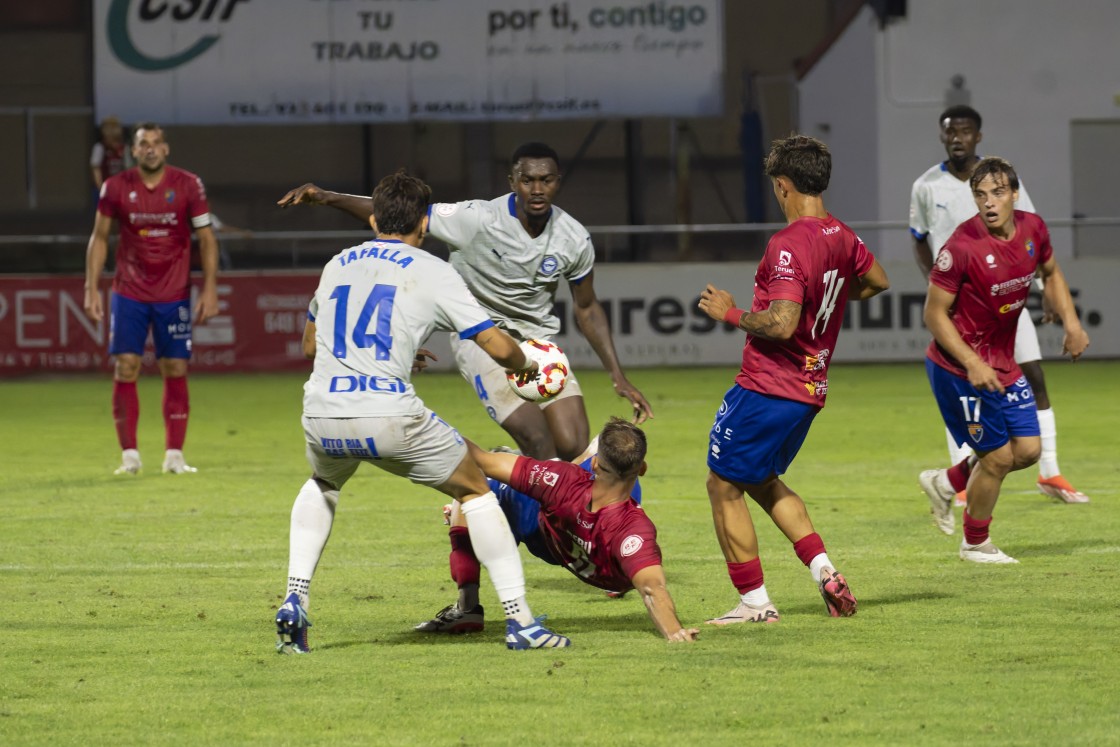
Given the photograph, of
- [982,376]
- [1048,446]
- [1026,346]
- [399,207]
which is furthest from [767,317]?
[1048,446]

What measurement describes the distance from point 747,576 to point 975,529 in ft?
5.97

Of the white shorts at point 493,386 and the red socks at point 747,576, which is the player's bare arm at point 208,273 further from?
the red socks at point 747,576

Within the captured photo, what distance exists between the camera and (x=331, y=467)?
6.45m

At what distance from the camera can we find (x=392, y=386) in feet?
20.6

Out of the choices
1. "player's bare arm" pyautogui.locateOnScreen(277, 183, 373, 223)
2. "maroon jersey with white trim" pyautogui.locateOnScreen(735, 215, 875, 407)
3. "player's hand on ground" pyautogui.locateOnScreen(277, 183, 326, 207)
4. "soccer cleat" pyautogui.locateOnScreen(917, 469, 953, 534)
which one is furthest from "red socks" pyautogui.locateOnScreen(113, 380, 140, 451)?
"maroon jersey with white trim" pyautogui.locateOnScreen(735, 215, 875, 407)

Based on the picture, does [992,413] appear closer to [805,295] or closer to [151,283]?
[805,295]

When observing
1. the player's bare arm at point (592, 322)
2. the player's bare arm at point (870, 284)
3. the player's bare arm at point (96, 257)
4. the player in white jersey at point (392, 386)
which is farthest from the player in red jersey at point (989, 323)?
the player's bare arm at point (96, 257)

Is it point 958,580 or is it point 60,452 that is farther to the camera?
point 60,452

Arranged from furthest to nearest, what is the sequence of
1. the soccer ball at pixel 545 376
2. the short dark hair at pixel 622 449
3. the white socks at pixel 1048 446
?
the white socks at pixel 1048 446
the soccer ball at pixel 545 376
the short dark hair at pixel 622 449

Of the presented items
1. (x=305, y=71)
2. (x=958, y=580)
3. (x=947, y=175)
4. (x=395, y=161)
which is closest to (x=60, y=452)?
(x=947, y=175)

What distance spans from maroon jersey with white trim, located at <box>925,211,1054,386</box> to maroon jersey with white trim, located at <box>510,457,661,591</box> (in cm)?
220

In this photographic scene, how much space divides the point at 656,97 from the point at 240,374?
7.86 metres

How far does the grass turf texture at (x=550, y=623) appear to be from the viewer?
526 cm

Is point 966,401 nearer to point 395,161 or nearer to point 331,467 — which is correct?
point 331,467
